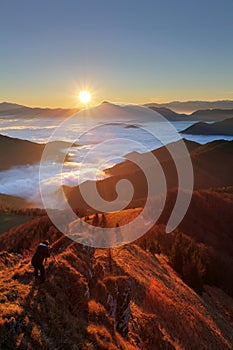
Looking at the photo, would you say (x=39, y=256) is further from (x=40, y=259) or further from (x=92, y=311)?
(x=92, y=311)

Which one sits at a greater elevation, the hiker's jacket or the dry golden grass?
the hiker's jacket

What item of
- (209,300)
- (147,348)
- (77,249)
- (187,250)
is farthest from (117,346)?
(187,250)

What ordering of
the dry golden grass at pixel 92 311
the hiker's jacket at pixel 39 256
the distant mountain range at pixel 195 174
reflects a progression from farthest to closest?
the distant mountain range at pixel 195 174 → the hiker's jacket at pixel 39 256 → the dry golden grass at pixel 92 311

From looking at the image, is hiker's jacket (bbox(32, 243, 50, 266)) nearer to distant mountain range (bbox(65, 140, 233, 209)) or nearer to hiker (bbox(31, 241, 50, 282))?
hiker (bbox(31, 241, 50, 282))

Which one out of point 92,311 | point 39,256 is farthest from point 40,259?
point 92,311

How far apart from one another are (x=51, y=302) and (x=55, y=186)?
537ft

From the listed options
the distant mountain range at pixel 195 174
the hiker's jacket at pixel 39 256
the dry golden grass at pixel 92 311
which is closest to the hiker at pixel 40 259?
the hiker's jacket at pixel 39 256

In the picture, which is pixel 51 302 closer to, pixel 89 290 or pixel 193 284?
pixel 89 290

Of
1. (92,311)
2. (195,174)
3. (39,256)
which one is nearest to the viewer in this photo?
(39,256)

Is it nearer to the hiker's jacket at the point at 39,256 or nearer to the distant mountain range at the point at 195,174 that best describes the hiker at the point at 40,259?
the hiker's jacket at the point at 39,256

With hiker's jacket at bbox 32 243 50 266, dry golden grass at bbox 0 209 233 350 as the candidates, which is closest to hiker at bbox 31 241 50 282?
hiker's jacket at bbox 32 243 50 266

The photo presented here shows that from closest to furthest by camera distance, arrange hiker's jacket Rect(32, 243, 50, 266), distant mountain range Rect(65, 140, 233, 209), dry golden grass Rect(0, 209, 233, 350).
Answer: dry golden grass Rect(0, 209, 233, 350)
hiker's jacket Rect(32, 243, 50, 266)
distant mountain range Rect(65, 140, 233, 209)

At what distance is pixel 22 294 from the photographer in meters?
12.6

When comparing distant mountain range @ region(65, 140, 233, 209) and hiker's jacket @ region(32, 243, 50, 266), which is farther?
distant mountain range @ region(65, 140, 233, 209)
